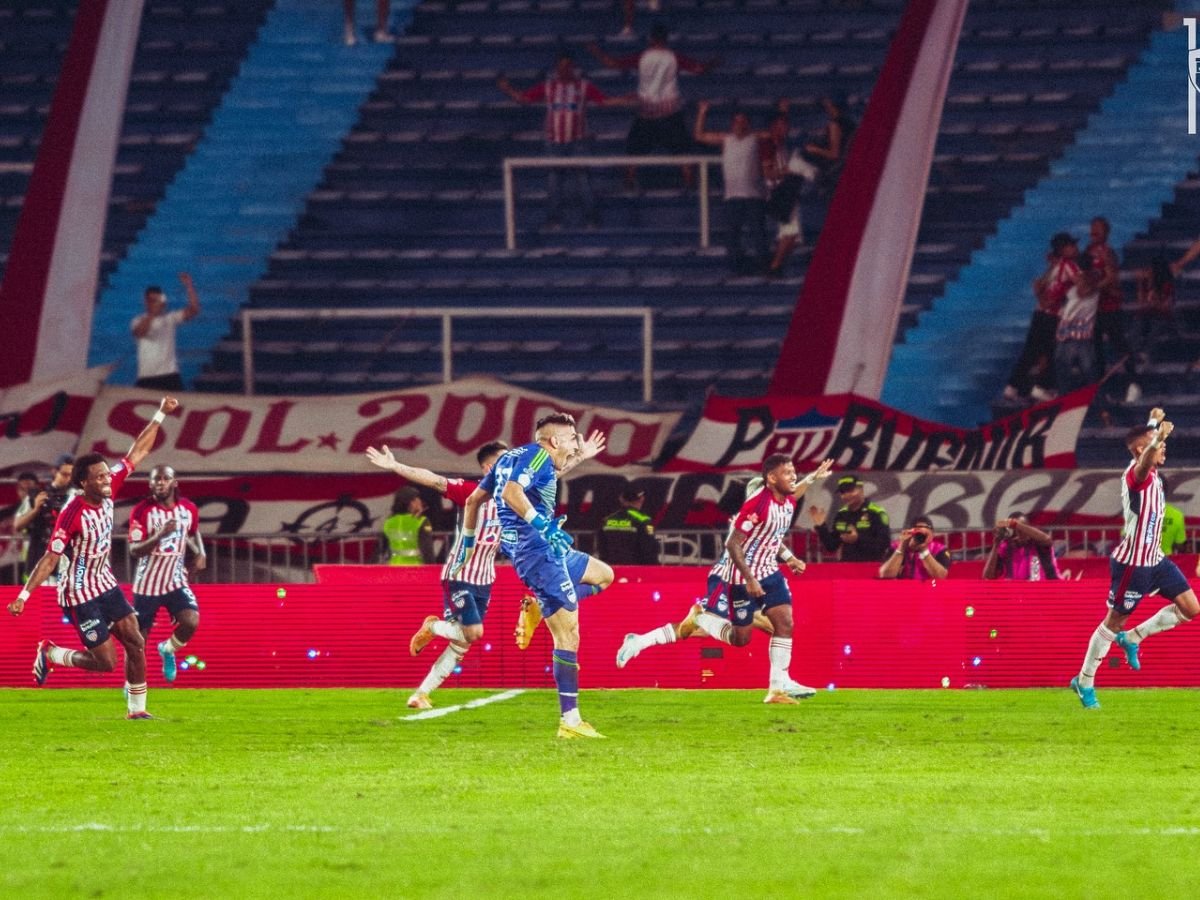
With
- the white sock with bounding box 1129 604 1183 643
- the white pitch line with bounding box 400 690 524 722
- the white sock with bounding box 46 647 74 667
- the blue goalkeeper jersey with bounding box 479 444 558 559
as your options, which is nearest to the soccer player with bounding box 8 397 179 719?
the white sock with bounding box 46 647 74 667

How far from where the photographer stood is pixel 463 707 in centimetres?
1709

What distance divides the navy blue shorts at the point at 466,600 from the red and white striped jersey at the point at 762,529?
197 cm

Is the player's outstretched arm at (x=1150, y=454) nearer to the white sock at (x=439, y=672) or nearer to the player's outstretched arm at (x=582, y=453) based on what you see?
the player's outstretched arm at (x=582, y=453)

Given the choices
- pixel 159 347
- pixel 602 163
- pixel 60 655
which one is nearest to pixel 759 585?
pixel 60 655

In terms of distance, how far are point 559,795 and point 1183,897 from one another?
12.2 feet

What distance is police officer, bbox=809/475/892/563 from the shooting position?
2033 centimetres

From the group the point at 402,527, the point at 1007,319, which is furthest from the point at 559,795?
the point at 1007,319

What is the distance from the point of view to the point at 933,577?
63.6ft

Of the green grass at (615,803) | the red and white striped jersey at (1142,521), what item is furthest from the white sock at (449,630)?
the red and white striped jersey at (1142,521)

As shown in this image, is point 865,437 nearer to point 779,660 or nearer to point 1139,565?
point 779,660

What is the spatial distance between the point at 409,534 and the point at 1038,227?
1043 centimetres

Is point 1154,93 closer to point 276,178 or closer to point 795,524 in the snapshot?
point 795,524

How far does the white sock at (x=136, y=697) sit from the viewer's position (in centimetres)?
1597

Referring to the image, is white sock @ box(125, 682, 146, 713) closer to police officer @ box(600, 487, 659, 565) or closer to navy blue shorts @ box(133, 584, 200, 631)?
navy blue shorts @ box(133, 584, 200, 631)
